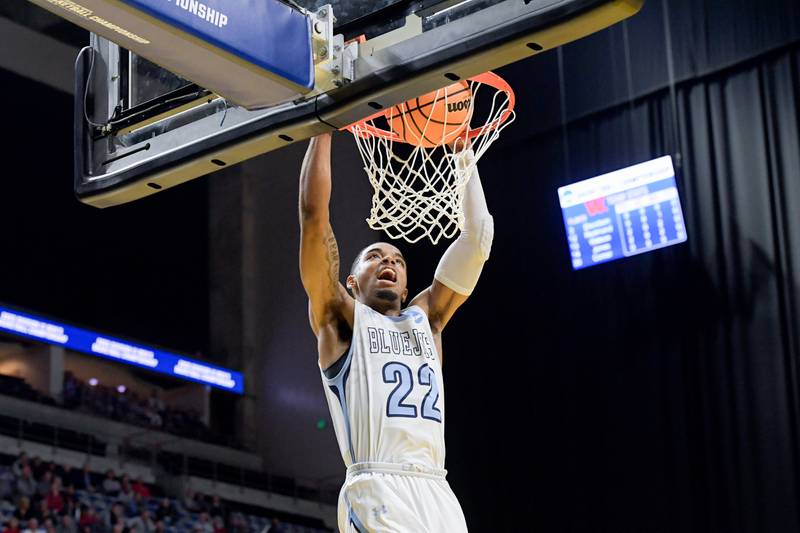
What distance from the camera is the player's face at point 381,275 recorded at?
4.82m

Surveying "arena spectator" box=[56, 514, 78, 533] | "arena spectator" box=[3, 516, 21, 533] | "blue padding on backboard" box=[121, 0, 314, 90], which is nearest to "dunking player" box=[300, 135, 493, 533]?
"blue padding on backboard" box=[121, 0, 314, 90]

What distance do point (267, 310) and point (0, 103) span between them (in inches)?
210

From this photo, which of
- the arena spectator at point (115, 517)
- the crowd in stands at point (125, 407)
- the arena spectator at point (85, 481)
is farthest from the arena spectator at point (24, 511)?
the crowd in stands at point (125, 407)

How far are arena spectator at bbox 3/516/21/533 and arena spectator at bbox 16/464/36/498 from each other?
967 millimetres

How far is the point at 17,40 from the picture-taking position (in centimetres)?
1819

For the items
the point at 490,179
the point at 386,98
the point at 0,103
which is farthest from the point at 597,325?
the point at 0,103

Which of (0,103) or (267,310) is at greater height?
(0,103)

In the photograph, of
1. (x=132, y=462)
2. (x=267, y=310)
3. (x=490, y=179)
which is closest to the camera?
(x=490, y=179)

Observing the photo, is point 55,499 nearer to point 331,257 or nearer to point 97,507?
point 97,507

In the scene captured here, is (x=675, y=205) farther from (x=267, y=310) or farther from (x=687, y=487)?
(x=267, y=310)

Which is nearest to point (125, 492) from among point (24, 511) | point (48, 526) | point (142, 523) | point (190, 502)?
point (142, 523)

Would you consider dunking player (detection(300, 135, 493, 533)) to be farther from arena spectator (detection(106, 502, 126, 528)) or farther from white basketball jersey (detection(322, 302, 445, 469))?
arena spectator (detection(106, 502, 126, 528))

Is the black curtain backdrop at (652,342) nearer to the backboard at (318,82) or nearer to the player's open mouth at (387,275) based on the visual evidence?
the player's open mouth at (387,275)

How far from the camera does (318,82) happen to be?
Answer: 3947 mm
